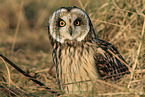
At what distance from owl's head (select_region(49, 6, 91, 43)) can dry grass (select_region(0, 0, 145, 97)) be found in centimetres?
20

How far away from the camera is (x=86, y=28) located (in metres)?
2.60

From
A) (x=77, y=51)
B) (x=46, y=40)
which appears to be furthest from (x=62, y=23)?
(x=46, y=40)

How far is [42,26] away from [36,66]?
254cm

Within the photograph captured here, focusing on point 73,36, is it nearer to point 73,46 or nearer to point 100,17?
point 73,46

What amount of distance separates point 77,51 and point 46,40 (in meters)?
2.84

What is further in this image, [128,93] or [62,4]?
[62,4]

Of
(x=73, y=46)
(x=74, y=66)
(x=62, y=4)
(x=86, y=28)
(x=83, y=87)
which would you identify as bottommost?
(x=83, y=87)

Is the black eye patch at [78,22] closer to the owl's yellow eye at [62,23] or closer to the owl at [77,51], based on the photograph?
the owl at [77,51]

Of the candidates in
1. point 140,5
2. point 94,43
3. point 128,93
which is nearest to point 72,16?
point 94,43

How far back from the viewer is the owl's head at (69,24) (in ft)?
8.21

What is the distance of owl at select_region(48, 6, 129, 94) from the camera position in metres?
2.52

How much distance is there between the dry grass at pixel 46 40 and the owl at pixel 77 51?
203 millimetres

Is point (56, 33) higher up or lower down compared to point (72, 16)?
lower down

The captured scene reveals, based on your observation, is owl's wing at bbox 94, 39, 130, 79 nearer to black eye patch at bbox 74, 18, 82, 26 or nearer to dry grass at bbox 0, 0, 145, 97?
dry grass at bbox 0, 0, 145, 97
